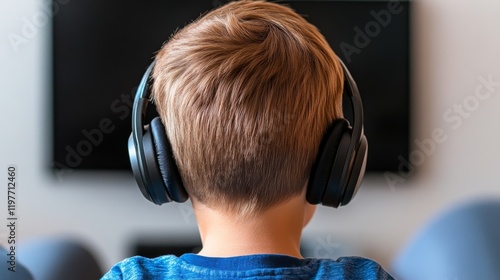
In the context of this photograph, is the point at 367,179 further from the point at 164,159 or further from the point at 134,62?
the point at 164,159

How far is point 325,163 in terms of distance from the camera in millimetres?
852

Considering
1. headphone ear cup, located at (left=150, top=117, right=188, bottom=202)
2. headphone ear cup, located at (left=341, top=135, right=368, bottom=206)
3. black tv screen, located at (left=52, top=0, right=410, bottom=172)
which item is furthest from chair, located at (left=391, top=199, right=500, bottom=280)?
black tv screen, located at (left=52, top=0, right=410, bottom=172)

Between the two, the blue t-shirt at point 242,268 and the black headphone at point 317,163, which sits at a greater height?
the black headphone at point 317,163

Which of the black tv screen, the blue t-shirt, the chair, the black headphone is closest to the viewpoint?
the blue t-shirt

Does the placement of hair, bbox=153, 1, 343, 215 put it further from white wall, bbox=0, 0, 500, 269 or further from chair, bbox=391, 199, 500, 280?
white wall, bbox=0, 0, 500, 269

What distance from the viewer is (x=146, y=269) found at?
79 centimetres

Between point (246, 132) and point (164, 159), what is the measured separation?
11 centimetres

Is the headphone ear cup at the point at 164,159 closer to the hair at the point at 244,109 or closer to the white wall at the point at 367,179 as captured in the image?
the hair at the point at 244,109

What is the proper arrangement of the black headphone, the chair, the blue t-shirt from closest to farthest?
1. the blue t-shirt
2. the black headphone
3. the chair

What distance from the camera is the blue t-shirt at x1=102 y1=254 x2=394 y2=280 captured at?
A: 75cm

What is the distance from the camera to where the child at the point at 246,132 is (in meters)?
0.81

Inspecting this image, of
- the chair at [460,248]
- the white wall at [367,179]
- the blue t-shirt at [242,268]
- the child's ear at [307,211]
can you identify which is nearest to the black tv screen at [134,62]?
the white wall at [367,179]

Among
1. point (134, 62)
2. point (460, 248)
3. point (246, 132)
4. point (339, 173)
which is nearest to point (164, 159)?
point (246, 132)

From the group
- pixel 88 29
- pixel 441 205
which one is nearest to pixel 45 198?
pixel 88 29
